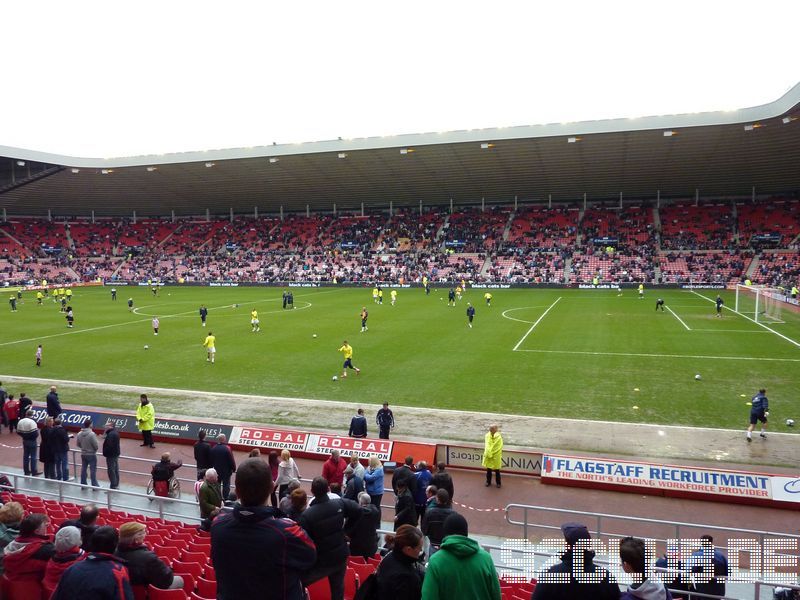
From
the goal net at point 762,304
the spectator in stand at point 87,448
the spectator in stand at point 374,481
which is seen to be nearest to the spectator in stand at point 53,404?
the spectator in stand at point 87,448

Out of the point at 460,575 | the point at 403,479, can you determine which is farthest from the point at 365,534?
the point at 460,575

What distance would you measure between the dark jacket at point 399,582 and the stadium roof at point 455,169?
4447 centimetres

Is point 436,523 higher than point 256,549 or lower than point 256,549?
lower

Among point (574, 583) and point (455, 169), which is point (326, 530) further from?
point (455, 169)

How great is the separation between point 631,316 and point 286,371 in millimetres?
24445

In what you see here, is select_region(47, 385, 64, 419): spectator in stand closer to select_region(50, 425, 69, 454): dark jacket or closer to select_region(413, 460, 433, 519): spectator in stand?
select_region(50, 425, 69, 454): dark jacket

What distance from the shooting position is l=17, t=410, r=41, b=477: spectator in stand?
12.8 m

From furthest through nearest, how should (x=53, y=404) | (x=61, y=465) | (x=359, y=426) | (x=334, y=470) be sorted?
1. (x=53, y=404)
2. (x=359, y=426)
3. (x=61, y=465)
4. (x=334, y=470)

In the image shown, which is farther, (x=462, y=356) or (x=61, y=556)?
(x=462, y=356)

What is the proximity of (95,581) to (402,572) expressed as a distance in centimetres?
213

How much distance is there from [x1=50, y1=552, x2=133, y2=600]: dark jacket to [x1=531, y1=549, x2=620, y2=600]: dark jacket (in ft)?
9.48

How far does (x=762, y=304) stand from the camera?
39.9 metres

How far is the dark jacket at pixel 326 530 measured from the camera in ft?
15.2

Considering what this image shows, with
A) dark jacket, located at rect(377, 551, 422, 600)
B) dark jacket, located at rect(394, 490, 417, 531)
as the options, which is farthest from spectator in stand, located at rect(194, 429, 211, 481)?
dark jacket, located at rect(377, 551, 422, 600)
